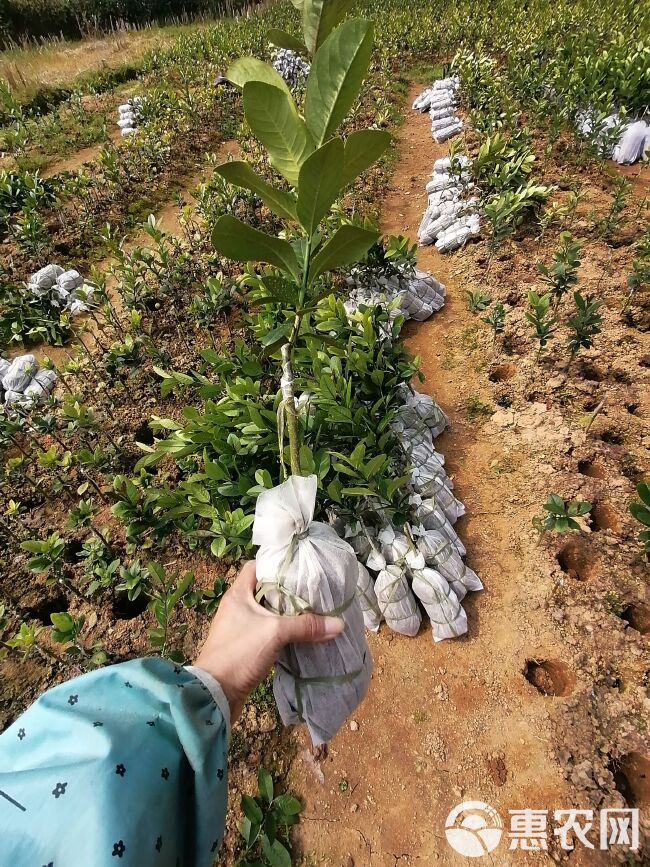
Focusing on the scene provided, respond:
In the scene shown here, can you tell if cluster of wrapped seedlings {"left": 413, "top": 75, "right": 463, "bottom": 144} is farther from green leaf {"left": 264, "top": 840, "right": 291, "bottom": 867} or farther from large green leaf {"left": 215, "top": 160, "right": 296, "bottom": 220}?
green leaf {"left": 264, "top": 840, "right": 291, "bottom": 867}

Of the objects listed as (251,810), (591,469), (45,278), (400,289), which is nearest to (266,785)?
(251,810)

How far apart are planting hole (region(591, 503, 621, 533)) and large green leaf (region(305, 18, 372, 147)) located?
250 centimetres

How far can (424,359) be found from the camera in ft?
12.4

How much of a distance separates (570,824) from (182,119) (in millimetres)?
9097

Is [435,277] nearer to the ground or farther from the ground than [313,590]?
nearer to the ground

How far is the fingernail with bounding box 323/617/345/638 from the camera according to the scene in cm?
108

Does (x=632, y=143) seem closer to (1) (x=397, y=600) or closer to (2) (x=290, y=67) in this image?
(1) (x=397, y=600)

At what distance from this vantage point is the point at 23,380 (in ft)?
11.3

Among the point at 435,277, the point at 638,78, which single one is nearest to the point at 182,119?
the point at 435,277

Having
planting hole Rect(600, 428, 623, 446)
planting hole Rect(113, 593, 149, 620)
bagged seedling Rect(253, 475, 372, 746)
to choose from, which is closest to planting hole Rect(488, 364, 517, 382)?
planting hole Rect(600, 428, 623, 446)

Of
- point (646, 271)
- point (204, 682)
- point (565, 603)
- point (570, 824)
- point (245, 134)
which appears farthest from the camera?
point (245, 134)

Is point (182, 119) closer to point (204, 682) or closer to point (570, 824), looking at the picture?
point (204, 682)

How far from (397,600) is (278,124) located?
198cm

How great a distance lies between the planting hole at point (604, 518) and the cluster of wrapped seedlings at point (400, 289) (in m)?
2.12
